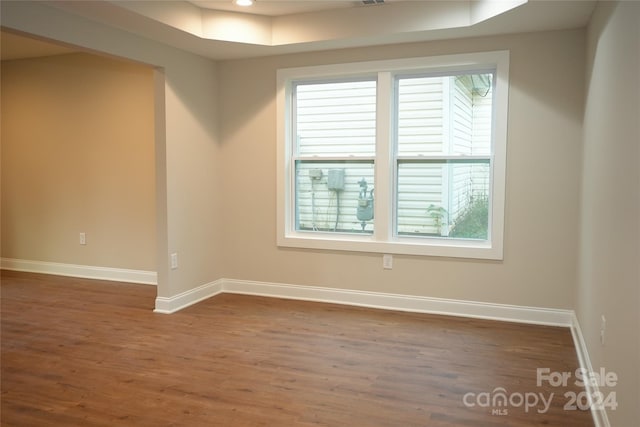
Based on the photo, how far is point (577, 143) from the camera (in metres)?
3.64

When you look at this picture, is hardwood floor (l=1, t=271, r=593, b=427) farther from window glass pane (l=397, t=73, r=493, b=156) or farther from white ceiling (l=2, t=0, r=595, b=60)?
white ceiling (l=2, t=0, r=595, b=60)

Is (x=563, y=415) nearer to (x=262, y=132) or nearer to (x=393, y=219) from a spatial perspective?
(x=393, y=219)

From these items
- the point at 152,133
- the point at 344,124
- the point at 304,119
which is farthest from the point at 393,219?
the point at 152,133

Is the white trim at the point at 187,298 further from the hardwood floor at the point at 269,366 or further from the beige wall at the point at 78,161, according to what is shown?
the beige wall at the point at 78,161

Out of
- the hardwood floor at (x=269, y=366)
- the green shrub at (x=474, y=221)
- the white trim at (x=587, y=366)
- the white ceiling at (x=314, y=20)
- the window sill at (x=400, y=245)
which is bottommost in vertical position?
the hardwood floor at (x=269, y=366)

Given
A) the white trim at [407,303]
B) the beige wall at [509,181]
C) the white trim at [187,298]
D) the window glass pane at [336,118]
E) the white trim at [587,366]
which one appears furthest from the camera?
the window glass pane at [336,118]

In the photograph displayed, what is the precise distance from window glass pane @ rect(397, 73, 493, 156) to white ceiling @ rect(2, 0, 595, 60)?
1.32 ft

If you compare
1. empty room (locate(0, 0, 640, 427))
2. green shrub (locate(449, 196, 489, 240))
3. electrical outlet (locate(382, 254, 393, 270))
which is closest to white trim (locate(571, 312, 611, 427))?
empty room (locate(0, 0, 640, 427))

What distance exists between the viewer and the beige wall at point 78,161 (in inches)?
202

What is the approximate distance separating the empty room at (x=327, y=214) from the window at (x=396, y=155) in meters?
0.02

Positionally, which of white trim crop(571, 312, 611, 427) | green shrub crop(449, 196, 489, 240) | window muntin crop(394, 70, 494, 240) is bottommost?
white trim crop(571, 312, 611, 427)

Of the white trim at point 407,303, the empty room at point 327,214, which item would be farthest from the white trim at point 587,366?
the white trim at point 407,303

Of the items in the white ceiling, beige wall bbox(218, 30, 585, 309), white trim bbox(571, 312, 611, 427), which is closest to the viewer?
white trim bbox(571, 312, 611, 427)

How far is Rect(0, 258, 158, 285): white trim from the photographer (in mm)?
5211
